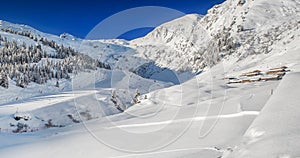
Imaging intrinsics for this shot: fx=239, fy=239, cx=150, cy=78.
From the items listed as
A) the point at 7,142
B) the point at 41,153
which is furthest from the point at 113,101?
the point at 41,153

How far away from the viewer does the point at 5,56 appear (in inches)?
3041

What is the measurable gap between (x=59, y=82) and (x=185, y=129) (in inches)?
2585

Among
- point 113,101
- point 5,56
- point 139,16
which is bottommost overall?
point 113,101

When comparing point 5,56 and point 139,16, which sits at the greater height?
point 5,56

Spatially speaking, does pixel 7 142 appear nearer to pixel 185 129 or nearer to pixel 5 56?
pixel 185 129

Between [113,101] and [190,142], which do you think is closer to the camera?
[190,142]

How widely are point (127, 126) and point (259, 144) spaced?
5.13 m

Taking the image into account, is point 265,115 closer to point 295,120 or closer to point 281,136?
point 295,120

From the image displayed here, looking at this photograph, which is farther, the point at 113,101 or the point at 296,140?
the point at 113,101

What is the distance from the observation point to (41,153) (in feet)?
19.9

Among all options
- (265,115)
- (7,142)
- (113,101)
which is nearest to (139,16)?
(265,115)

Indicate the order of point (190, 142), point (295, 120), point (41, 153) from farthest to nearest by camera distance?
point (41, 153) < point (190, 142) < point (295, 120)

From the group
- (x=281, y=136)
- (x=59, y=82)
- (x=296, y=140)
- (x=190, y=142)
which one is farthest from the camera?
(x=59, y=82)

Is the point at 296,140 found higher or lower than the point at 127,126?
higher
